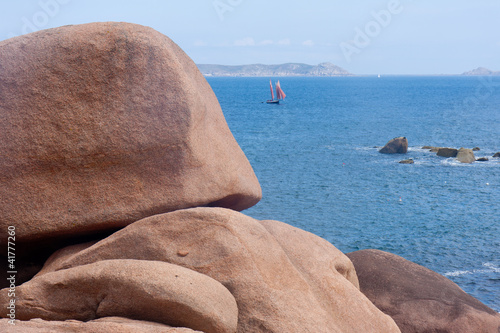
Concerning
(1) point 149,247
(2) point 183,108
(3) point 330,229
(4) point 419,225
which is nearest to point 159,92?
(2) point 183,108

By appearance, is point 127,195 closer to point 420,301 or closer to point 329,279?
point 329,279

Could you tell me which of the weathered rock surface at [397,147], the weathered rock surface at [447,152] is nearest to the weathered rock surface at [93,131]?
the weathered rock surface at [447,152]

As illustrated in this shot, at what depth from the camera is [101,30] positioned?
7.76 m

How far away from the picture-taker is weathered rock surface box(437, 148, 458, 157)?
47406 millimetres

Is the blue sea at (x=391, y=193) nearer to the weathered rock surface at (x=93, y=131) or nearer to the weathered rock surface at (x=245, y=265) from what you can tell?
the weathered rock surface at (x=245, y=265)

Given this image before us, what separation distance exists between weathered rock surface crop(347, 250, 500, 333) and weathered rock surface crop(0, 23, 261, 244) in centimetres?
540

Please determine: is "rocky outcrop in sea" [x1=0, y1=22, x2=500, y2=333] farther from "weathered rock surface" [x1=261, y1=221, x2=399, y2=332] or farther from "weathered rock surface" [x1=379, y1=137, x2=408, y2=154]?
"weathered rock surface" [x1=379, y1=137, x2=408, y2=154]

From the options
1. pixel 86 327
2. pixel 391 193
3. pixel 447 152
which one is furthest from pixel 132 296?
pixel 447 152

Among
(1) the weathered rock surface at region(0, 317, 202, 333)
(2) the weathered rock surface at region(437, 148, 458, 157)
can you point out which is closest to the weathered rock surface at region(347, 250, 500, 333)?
(1) the weathered rock surface at region(0, 317, 202, 333)

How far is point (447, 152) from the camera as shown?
47781mm

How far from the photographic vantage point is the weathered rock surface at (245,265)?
21.9 feet

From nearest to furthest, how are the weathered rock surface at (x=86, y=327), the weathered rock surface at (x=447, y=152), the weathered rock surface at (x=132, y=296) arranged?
the weathered rock surface at (x=86, y=327)
the weathered rock surface at (x=132, y=296)
the weathered rock surface at (x=447, y=152)

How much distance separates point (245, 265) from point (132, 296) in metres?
1.63

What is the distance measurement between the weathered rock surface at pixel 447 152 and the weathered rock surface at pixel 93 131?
4406 centimetres
